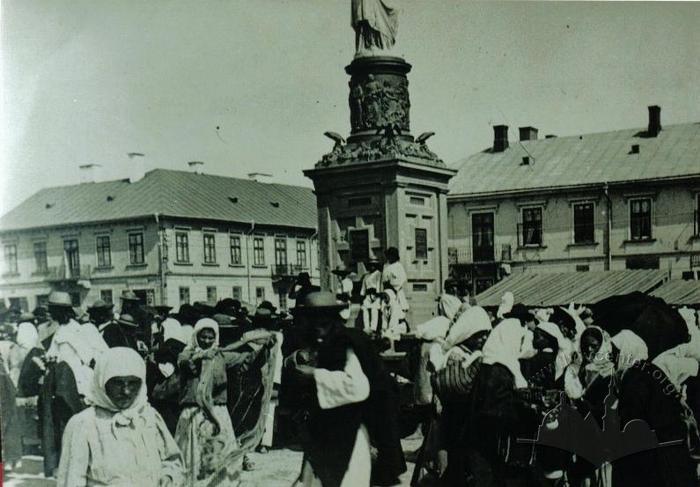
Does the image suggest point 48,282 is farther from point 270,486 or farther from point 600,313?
point 600,313

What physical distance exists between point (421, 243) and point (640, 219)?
8.57 m

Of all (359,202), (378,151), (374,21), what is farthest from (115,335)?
(374,21)

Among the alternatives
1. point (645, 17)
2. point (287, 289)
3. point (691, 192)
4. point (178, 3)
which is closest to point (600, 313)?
point (645, 17)

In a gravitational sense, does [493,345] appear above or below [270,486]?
above

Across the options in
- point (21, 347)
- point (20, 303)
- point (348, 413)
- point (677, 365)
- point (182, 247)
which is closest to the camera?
point (348, 413)

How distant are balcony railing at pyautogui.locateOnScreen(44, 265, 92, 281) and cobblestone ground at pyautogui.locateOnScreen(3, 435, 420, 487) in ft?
6.95

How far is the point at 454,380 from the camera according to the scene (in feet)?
17.4

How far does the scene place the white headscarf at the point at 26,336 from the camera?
7262 millimetres

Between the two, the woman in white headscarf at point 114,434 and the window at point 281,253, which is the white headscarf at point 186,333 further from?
the window at point 281,253

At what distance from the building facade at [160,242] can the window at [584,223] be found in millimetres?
9251

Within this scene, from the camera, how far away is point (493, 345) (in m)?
5.03

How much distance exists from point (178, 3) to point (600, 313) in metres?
4.70

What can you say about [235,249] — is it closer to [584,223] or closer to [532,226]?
[584,223]

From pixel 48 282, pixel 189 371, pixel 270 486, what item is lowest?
pixel 270 486
